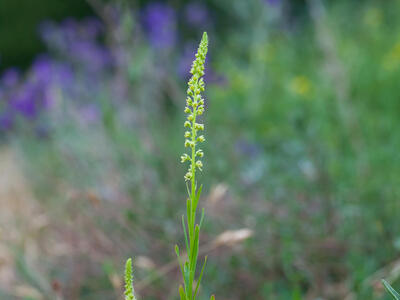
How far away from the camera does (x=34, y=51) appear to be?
8.31 m

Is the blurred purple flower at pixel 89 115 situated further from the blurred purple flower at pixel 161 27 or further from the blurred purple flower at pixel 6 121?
the blurred purple flower at pixel 161 27

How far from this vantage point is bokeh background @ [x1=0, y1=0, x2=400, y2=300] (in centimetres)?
221

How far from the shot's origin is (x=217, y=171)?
3279 mm

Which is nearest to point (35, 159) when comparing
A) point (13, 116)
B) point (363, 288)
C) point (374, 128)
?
point (13, 116)

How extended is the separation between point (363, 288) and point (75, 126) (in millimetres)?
3048

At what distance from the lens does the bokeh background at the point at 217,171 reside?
2.21m

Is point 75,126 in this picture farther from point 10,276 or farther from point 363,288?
point 363,288

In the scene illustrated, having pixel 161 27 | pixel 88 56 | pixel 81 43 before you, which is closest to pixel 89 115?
pixel 88 56

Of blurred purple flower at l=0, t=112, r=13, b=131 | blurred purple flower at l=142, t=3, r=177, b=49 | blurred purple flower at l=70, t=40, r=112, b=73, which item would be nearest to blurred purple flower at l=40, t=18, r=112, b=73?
blurred purple flower at l=70, t=40, r=112, b=73

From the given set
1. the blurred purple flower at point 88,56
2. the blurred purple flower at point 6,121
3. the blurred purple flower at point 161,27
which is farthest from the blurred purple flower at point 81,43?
the blurred purple flower at point 6,121

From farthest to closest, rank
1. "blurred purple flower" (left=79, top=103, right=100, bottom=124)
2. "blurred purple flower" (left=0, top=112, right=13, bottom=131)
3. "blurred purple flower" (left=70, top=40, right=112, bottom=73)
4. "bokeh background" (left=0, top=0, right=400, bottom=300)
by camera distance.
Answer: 1. "blurred purple flower" (left=70, top=40, right=112, bottom=73)
2. "blurred purple flower" (left=79, top=103, right=100, bottom=124)
3. "blurred purple flower" (left=0, top=112, right=13, bottom=131)
4. "bokeh background" (left=0, top=0, right=400, bottom=300)

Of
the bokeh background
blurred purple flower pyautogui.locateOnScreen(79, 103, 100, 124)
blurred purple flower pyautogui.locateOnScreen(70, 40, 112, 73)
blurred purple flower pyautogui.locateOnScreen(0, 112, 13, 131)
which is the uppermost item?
blurred purple flower pyautogui.locateOnScreen(70, 40, 112, 73)

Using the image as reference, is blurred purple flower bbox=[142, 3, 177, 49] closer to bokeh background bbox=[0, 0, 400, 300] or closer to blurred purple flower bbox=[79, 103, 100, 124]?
bokeh background bbox=[0, 0, 400, 300]

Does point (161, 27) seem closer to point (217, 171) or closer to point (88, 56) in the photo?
point (88, 56)
